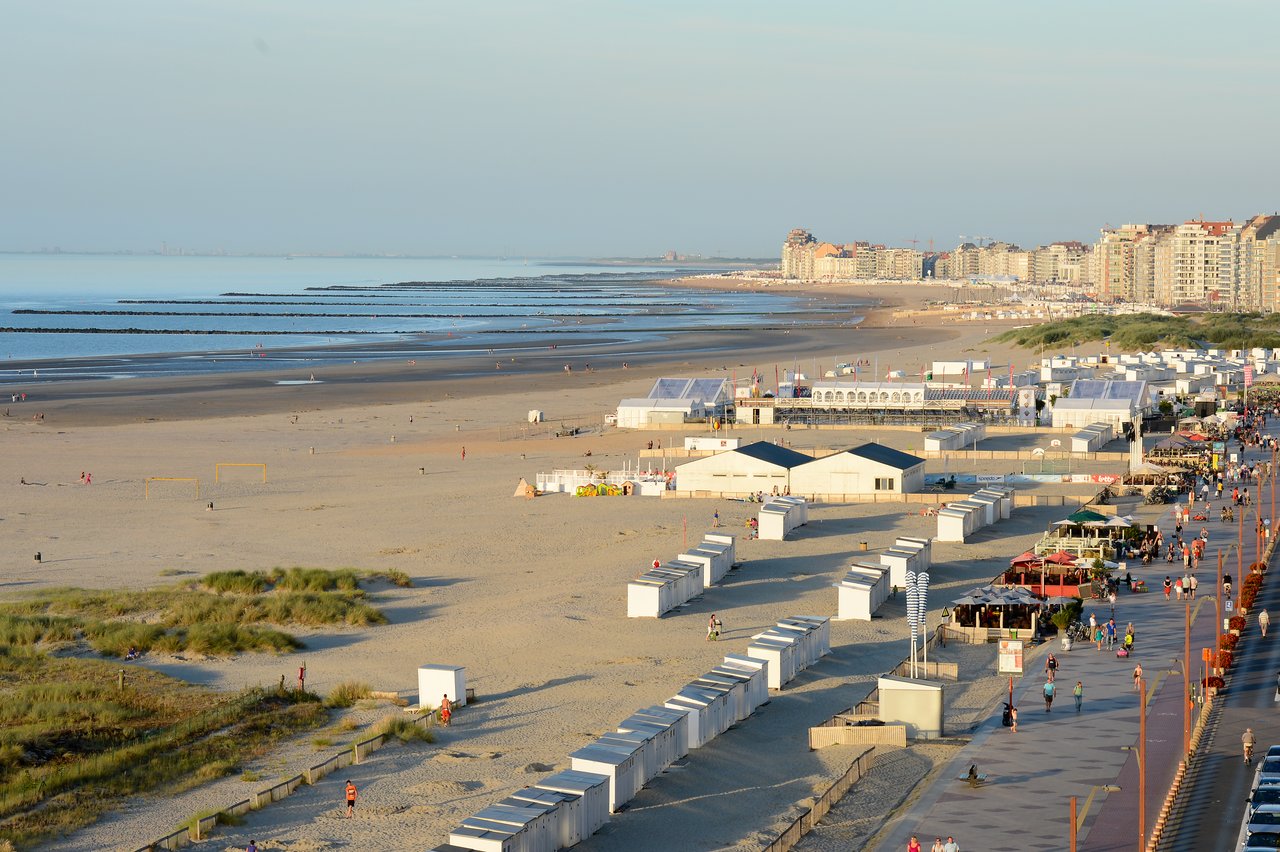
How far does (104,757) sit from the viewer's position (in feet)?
82.8

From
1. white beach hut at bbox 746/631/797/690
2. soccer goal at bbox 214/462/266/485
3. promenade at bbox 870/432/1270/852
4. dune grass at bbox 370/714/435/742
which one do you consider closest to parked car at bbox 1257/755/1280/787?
promenade at bbox 870/432/1270/852

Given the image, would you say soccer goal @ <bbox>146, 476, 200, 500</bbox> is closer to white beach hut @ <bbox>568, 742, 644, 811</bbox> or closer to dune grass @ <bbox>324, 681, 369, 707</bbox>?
dune grass @ <bbox>324, 681, 369, 707</bbox>

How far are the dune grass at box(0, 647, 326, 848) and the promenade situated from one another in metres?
11.2

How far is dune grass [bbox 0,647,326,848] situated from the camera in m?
23.3

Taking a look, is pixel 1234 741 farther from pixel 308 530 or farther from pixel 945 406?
pixel 945 406

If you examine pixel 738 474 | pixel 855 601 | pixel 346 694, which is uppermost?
pixel 738 474

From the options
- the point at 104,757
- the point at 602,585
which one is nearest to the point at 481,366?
the point at 602,585

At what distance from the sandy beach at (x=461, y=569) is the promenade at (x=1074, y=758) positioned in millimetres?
1125

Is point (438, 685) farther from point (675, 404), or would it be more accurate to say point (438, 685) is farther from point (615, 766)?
point (675, 404)

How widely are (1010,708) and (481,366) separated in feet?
285

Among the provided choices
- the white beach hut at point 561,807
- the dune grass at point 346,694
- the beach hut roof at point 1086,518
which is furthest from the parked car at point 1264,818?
the beach hut roof at point 1086,518

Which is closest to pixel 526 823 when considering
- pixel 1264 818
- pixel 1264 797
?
pixel 1264 818

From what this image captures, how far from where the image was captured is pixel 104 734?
26844mm

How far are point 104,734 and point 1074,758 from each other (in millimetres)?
15881
